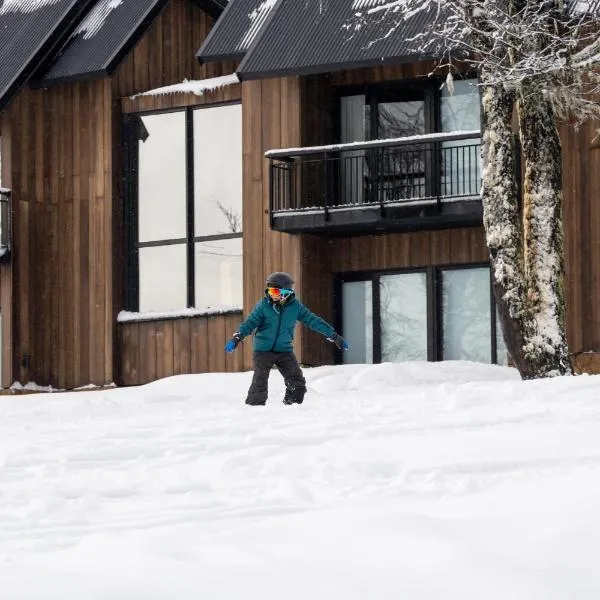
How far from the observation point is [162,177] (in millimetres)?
25531

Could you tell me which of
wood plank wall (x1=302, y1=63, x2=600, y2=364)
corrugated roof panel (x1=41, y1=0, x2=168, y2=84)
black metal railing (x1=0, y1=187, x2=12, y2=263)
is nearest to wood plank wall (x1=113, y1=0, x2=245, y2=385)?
corrugated roof panel (x1=41, y1=0, x2=168, y2=84)

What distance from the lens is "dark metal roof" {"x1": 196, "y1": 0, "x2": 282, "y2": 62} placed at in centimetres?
2427

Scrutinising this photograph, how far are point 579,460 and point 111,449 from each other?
3333 mm

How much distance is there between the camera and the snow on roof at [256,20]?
24281mm

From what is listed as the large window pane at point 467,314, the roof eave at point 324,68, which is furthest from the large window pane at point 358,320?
the roof eave at point 324,68

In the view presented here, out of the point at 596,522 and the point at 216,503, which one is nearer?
A: the point at 596,522

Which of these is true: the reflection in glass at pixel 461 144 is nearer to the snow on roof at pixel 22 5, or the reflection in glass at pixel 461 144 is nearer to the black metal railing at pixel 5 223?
the black metal railing at pixel 5 223

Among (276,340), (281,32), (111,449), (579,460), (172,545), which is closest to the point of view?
(172,545)

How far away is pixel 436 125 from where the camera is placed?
942 inches

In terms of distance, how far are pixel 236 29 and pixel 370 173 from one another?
343cm

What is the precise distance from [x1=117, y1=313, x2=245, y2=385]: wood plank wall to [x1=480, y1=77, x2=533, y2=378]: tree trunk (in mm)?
7007

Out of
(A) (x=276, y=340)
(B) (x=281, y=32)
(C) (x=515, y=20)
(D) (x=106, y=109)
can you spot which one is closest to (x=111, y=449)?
(A) (x=276, y=340)

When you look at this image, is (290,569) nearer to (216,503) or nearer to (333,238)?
(216,503)

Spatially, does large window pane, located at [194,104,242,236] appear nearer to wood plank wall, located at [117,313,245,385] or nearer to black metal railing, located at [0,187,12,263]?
wood plank wall, located at [117,313,245,385]
